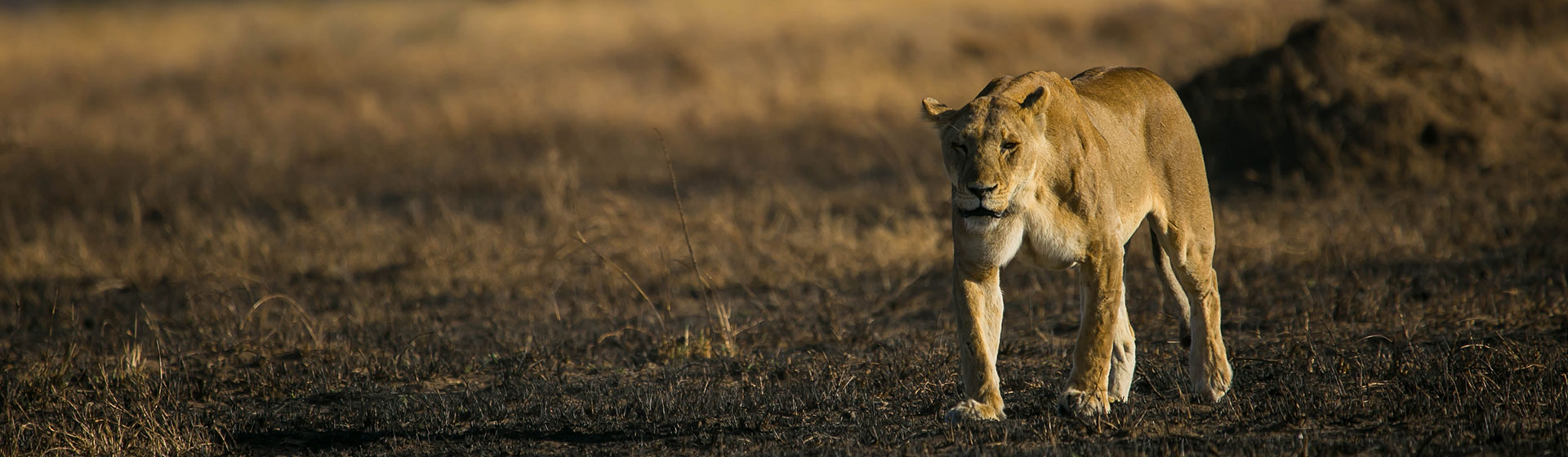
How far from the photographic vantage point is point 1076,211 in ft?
16.2

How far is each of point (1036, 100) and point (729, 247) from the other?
5.68 metres

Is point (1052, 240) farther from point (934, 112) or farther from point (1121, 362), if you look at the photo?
point (1121, 362)

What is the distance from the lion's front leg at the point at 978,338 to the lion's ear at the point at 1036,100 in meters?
0.60

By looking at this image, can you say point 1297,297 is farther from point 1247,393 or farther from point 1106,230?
point 1106,230

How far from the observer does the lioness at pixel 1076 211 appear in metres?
4.76

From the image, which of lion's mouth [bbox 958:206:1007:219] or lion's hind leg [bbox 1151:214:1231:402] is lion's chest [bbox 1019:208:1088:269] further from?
lion's hind leg [bbox 1151:214:1231:402]

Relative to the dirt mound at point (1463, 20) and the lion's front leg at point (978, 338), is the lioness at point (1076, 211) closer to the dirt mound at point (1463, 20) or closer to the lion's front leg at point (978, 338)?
the lion's front leg at point (978, 338)

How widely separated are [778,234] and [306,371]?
14.4 ft

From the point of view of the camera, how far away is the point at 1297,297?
7.82 m

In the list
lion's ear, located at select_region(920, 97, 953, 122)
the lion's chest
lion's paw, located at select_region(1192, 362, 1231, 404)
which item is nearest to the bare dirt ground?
lion's paw, located at select_region(1192, 362, 1231, 404)

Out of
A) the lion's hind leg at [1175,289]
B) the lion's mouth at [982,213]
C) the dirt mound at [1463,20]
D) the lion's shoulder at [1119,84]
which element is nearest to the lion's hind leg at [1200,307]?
the lion's hind leg at [1175,289]

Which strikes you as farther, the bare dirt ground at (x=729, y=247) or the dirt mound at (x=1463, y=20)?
the dirt mound at (x=1463, y=20)

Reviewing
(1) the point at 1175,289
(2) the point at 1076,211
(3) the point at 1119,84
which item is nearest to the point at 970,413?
(2) the point at 1076,211

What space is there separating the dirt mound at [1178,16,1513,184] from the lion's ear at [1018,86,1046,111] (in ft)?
22.9
